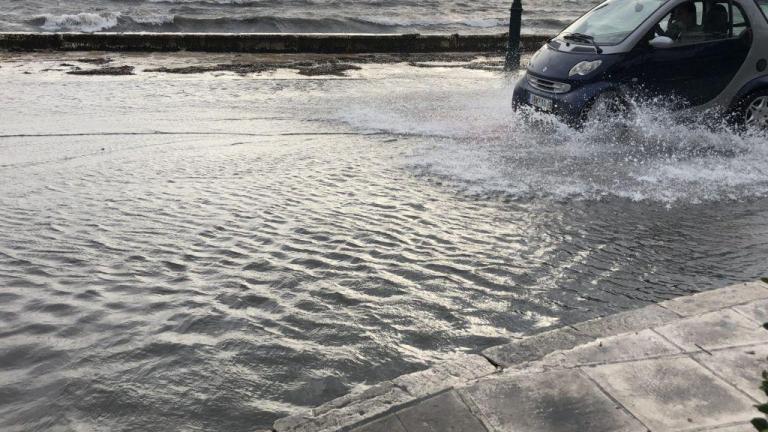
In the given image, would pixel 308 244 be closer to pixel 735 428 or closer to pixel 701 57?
pixel 735 428

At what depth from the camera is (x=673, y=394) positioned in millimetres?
2982

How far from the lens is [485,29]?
3044 cm

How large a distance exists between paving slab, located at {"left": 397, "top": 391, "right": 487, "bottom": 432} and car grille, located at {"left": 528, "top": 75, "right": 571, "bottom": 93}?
584 centimetres

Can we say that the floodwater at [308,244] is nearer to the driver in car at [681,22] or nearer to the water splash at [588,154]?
the water splash at [588,154]

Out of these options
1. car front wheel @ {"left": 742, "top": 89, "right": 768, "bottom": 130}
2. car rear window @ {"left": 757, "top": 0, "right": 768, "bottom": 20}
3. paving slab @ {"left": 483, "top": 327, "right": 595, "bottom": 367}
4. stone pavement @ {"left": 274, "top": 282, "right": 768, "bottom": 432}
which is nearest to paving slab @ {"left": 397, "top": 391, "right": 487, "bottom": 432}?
stone pavement @ {"left": 274, "top": 282, "right": 768, "bottom": 432}

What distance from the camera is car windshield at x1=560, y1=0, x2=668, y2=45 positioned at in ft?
26.8

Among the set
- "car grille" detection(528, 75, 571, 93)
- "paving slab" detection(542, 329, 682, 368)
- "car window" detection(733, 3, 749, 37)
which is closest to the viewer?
"paving slab" detection(542, 329, 682, 368)

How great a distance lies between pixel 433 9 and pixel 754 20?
30087mm

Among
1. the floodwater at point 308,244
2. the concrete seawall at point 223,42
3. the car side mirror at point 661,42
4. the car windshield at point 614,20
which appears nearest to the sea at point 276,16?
the concrete seawall at point 223,42

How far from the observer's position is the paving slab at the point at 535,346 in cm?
333

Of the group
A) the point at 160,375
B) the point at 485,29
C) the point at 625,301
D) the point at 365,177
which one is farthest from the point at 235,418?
the point at 485,29

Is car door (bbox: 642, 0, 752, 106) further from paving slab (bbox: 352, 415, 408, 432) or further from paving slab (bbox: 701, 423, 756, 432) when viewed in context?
paving slab (bbox: 352, 415, 408, 432)

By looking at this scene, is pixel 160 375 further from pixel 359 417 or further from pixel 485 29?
pixel 485 29

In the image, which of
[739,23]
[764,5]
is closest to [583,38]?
[739,23]
